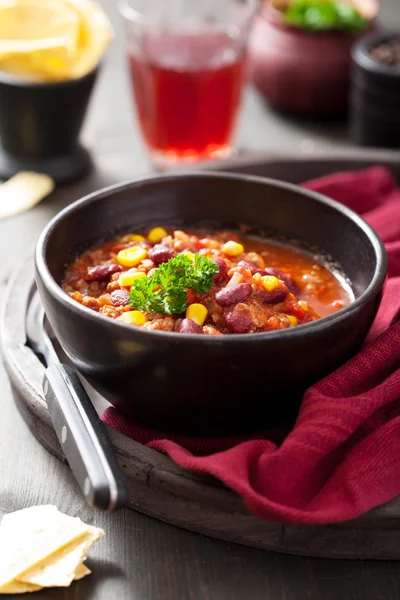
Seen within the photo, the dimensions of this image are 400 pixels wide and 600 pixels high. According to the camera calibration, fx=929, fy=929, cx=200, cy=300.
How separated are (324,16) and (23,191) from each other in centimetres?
168

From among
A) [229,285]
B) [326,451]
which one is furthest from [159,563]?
[229,285]

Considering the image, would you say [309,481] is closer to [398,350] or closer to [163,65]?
[398,350]

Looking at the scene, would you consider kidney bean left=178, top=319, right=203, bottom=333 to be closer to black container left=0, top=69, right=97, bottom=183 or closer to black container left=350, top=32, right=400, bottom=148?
black container left=0, top=69, right=97, bottom=183

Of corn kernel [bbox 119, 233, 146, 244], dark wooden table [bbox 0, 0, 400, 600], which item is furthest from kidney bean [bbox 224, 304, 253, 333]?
corn kernel [bbox 119, 233, 146, 244]

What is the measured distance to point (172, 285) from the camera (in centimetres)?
229

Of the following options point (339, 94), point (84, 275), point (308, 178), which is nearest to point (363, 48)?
point (339, 94)

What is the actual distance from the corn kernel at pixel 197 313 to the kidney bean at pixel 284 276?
11.0 inches

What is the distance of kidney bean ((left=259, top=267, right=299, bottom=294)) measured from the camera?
8.22 feet

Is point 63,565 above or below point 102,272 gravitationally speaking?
below

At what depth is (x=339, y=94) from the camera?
4445 millimetres

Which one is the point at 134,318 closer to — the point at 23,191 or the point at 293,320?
the point at 293,320

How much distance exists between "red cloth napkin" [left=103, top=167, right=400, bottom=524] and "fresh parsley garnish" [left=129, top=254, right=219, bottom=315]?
0.31 meters

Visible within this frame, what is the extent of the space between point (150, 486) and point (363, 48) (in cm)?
262

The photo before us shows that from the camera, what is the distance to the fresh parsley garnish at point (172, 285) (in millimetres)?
2281
